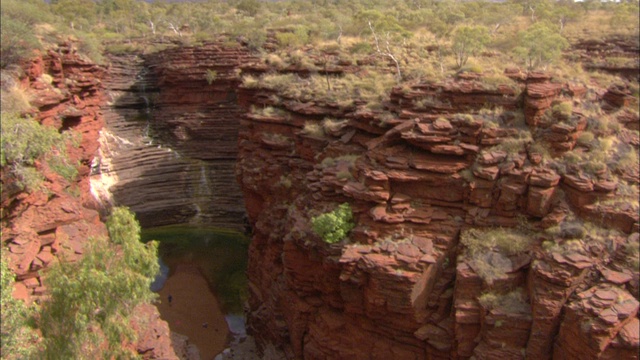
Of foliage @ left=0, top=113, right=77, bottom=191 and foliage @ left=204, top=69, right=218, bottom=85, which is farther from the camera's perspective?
foliage @ left=204, top=69, right=218, bottom=85

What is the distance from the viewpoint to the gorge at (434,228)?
11.3 m

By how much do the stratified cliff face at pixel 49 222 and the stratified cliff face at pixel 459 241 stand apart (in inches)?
194

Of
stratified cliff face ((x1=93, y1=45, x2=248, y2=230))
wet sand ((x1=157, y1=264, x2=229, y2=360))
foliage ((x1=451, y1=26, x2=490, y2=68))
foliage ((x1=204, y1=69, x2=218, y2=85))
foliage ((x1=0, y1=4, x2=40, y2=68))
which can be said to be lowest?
wet sand ((x1=157, y1=264, x2=229, y2=360))

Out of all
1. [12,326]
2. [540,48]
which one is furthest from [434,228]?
[12,326]

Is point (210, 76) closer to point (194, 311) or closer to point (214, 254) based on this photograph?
point (214, 254)

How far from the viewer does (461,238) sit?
1295 cm

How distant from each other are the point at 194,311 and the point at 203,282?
2462mm

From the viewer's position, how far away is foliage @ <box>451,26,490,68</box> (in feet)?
61.9

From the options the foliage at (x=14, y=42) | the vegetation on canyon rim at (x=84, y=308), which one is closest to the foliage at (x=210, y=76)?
the foliage at (x=14, y=42)

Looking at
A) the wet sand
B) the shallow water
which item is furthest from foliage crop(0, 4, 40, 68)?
the wet sand

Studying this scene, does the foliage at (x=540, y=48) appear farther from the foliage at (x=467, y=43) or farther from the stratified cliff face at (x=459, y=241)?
the stratified cliff face at (x=459, y=241)

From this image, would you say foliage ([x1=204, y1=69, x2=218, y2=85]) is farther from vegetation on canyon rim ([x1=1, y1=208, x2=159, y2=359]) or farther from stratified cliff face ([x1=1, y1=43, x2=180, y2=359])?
vegetation on canyon rim ([x1=1, y1=208, x2=159, y2=359])

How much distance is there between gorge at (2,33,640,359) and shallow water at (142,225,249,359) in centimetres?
192

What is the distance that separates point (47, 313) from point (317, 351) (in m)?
8.17
